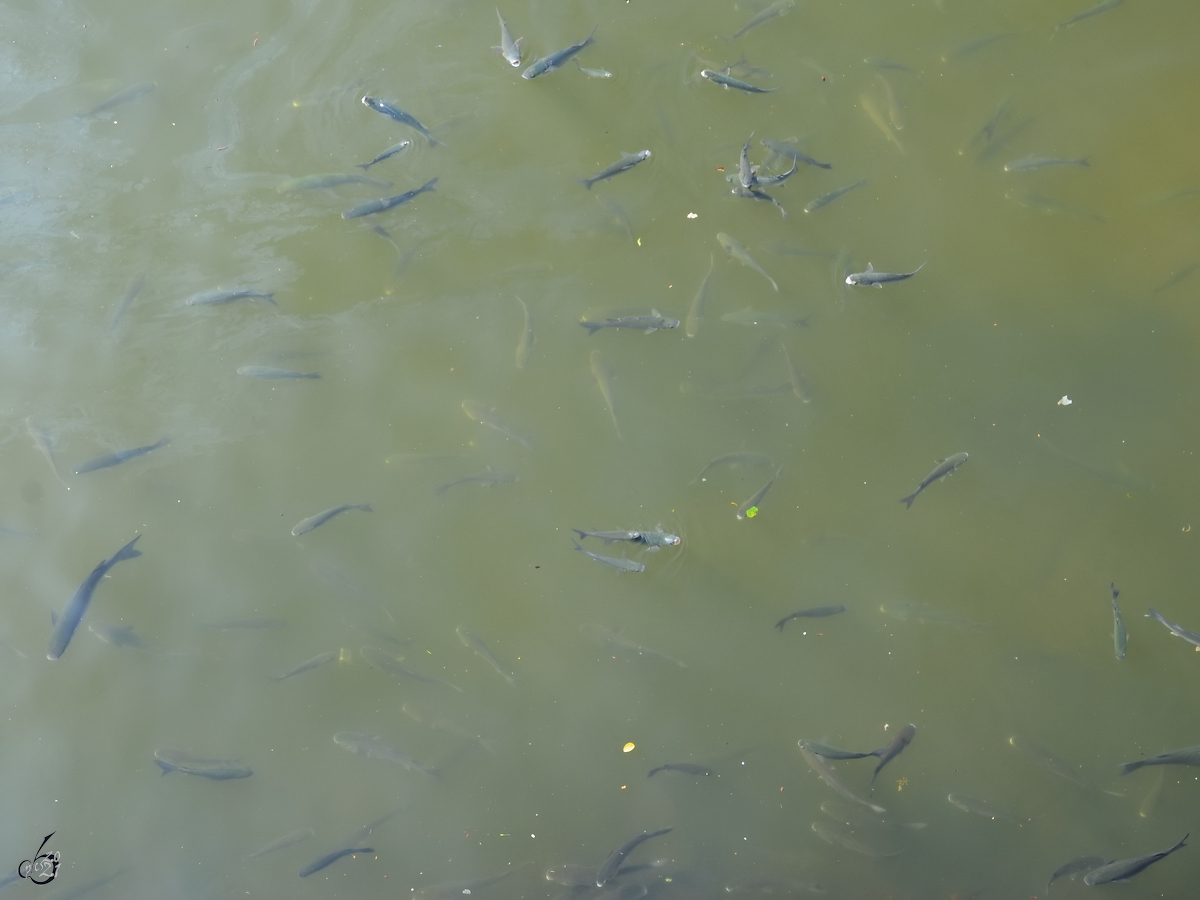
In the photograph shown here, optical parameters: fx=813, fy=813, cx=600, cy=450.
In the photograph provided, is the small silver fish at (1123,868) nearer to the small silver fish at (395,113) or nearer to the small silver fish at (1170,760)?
the small silver fish at (1170,760)

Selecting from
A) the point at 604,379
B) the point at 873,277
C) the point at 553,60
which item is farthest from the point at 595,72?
the point at 873,277

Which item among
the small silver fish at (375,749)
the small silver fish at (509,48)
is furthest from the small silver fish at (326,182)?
the small silver fish at (375,749)

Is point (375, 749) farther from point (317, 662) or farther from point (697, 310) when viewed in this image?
point (697, 310)

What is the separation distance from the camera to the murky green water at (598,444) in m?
3.11

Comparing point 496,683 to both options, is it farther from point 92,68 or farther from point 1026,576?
point 92,68

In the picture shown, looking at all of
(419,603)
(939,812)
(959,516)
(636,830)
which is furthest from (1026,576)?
(419,603)

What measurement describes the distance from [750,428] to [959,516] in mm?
891

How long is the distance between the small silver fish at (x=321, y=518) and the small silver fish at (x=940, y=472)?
2.16 metres

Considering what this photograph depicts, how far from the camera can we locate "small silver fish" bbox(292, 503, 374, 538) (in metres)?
3.28

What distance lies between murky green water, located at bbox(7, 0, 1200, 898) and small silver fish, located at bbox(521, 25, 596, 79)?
0.40 ft

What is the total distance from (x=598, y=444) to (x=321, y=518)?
3.79 ft

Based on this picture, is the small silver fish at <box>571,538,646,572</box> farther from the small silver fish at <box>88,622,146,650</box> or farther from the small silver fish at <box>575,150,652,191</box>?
the small silver fish at <box>88,622,146,650</box>

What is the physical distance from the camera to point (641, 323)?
3.30m

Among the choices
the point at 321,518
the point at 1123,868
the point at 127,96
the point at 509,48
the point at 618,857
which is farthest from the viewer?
the point at 127,96
